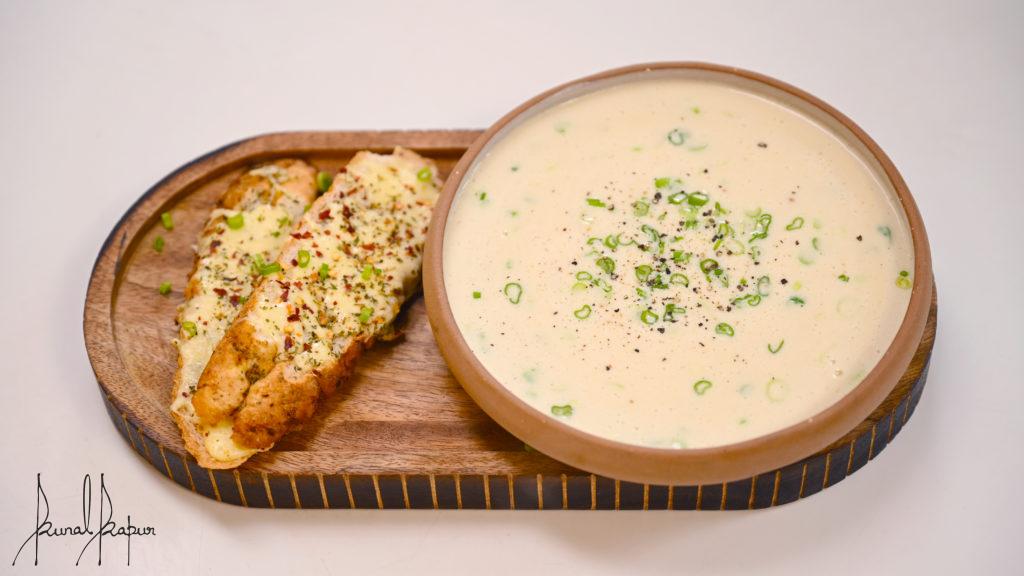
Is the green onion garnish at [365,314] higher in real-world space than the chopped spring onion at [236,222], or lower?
lower

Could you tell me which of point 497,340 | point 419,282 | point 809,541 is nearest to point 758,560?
point 809,541

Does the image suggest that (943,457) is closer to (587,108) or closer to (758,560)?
(758,560)

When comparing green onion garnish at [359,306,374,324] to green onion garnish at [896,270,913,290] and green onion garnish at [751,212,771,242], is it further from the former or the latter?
green onion garnish at [896,270,913,290]

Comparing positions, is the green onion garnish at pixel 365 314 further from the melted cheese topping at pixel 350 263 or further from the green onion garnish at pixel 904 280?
the green onion garnish at pixel 904 280

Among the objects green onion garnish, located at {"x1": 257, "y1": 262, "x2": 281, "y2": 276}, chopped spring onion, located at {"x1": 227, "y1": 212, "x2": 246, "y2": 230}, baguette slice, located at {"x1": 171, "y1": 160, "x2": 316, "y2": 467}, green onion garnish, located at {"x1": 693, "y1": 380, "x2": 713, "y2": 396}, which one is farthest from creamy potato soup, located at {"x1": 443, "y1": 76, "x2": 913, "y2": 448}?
chopped spring onion, located at {"x1": 227, "y1": 212, "x2": 246, "y2": 230}

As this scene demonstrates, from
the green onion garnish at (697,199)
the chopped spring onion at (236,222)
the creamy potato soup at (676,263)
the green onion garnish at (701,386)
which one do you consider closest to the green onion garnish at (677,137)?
the creamy potato soup at (676,263)

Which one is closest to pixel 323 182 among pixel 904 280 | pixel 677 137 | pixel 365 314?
pixel 365 314

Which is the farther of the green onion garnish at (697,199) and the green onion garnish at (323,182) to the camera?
the green onion garnish at (323,182)
